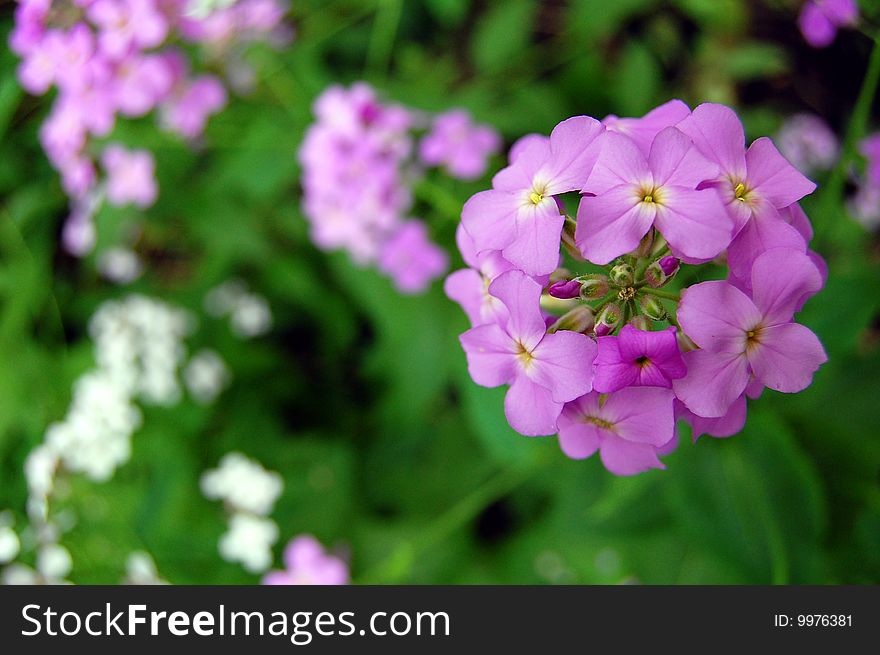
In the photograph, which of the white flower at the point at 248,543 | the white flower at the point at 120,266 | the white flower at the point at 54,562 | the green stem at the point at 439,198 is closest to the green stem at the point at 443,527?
the white flower at the point at 248,543

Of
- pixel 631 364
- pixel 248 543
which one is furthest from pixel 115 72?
pixel 631 364

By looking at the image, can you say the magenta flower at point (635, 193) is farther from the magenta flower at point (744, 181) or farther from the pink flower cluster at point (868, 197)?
the pink flower cluster at point (868, 197)

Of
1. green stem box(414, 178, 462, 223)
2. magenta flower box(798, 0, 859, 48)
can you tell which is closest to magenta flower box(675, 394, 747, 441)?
magenta flower box(798, 0, 859, 48)

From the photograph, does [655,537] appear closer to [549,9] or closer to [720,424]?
[720,424]

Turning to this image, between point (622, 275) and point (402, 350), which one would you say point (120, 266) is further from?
point (622, 275)

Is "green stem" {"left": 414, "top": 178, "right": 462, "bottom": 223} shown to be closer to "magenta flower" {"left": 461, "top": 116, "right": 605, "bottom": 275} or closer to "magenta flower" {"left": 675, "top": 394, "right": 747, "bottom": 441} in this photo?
"magenta flower" {"left": 461, "top": 116, "right": 605, "bottom": 275}

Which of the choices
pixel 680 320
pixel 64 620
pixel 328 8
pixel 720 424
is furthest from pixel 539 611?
pixel 328 8
